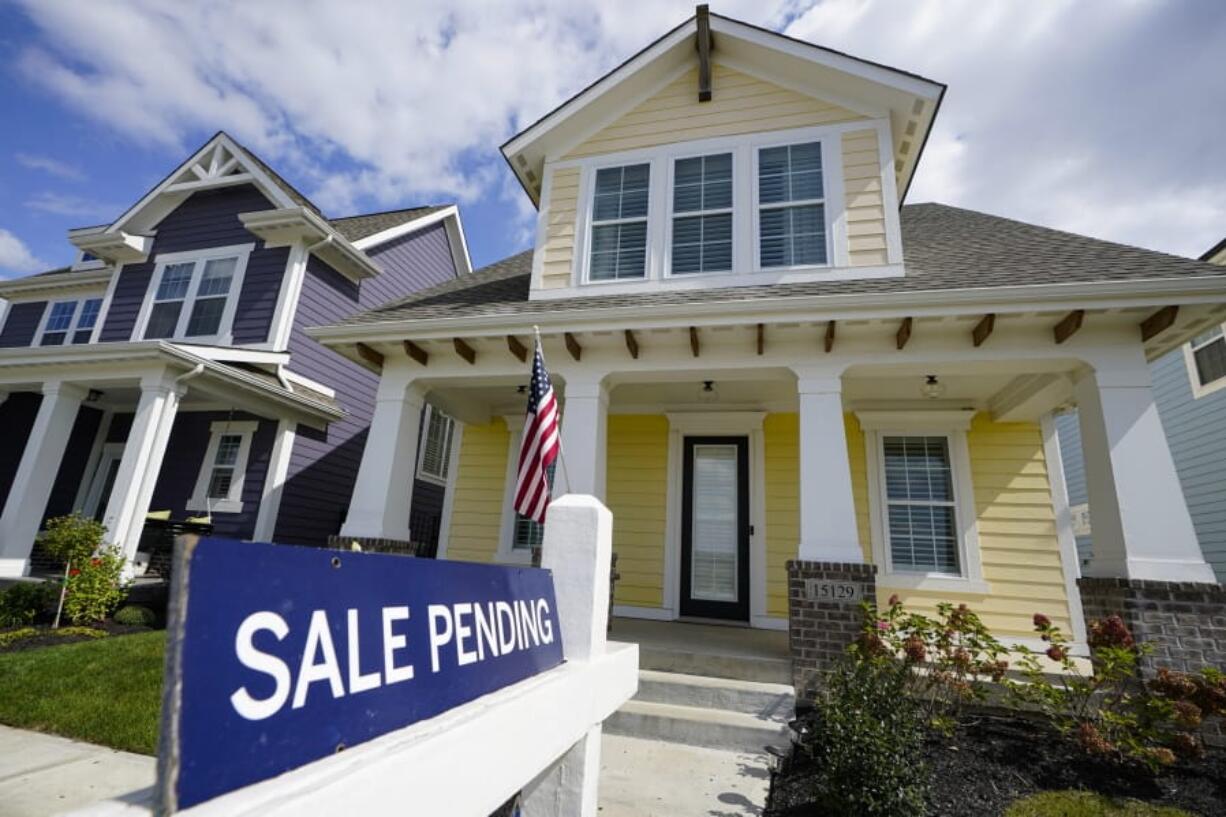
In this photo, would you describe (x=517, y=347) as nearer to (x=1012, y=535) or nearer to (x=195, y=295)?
(x=1012, y=535)

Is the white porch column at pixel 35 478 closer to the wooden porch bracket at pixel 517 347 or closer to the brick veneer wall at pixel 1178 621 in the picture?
the wooden porch bracket at pixel 517 347

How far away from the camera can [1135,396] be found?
16.2 ft

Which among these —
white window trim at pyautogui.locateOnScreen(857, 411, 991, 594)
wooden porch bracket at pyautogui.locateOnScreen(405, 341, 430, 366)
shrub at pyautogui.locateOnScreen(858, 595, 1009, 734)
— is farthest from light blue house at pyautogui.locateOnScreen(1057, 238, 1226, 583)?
wooden porch bracket at pyautogui.locateOnScreen(405, 341, 430, 366)

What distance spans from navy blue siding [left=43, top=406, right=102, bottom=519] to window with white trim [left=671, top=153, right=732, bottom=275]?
39.3ft

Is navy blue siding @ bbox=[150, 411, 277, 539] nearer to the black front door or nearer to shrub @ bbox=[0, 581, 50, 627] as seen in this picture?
shrub @ bbox=[0, 581, 50, 627]

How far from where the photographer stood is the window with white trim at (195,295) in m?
10.4

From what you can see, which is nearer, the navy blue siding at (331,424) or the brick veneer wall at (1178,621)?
the brick veneer wall at (1178,621)

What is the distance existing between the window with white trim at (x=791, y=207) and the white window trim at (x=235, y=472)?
9.01 metres

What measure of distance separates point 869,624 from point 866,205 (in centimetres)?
456

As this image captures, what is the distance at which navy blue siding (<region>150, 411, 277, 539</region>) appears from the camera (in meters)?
9.27

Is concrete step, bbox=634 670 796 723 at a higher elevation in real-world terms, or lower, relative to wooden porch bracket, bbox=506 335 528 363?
lower

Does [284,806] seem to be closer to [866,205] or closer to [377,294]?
[866,205]

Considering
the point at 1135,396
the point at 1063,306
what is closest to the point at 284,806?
the point at 1063,306

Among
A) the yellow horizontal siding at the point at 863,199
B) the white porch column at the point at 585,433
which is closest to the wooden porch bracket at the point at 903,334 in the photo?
the yellow horizontal siding at the point at 863,199
